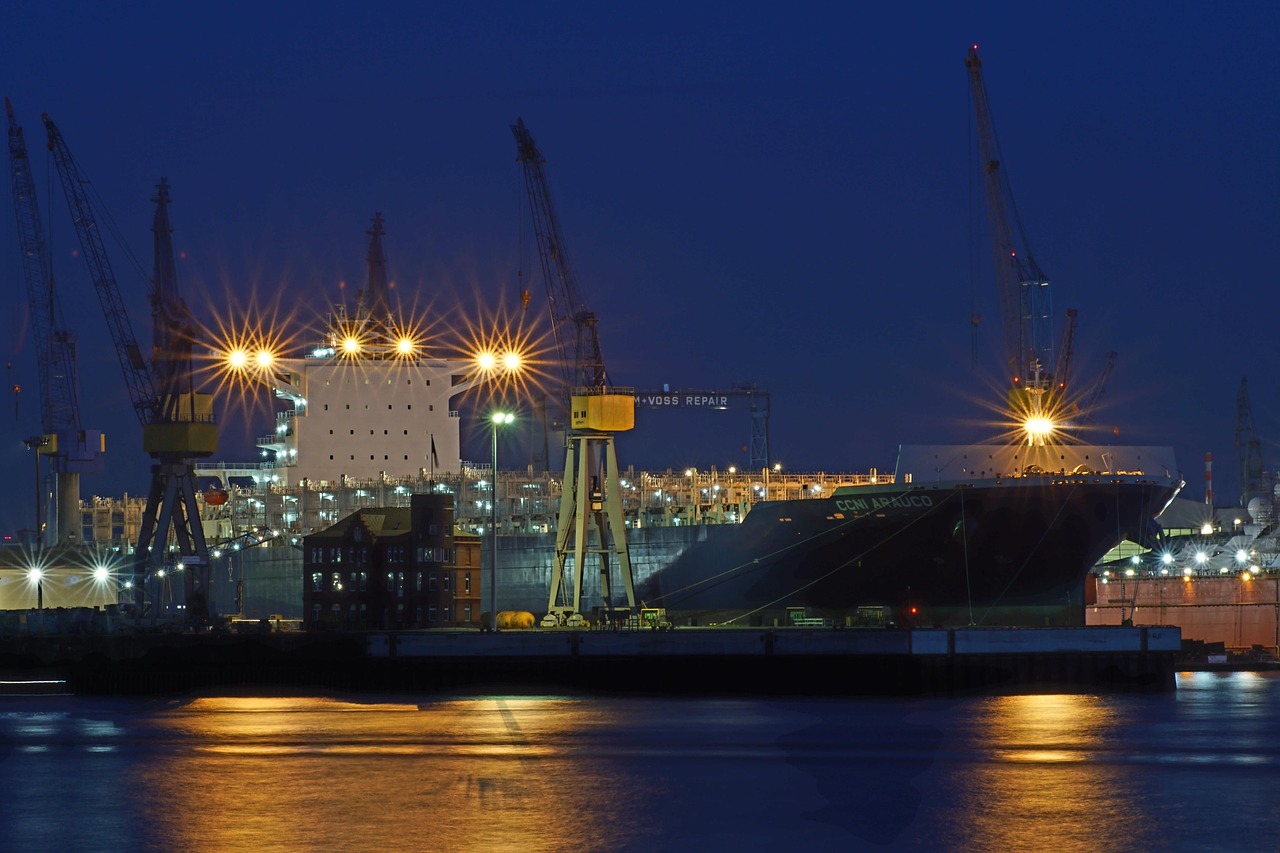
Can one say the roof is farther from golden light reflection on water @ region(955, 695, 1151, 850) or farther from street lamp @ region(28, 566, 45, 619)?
golden light reflection on water @ region(955, 695, 1151, 850)

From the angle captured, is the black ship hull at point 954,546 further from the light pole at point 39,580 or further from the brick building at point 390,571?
the light pole at point 39,580

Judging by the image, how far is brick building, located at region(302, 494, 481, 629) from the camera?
2731 inches

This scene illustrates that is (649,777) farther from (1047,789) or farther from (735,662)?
(735,662)

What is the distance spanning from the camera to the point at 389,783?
33.8 m

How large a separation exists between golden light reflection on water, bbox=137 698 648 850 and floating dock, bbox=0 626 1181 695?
364 inches

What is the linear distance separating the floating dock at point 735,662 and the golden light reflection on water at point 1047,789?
10.1 meters

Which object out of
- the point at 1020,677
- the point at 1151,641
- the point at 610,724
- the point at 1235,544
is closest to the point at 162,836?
the point at 610,724

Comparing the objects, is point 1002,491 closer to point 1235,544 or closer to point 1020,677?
point 1020,677

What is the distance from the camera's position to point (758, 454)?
11875 cm

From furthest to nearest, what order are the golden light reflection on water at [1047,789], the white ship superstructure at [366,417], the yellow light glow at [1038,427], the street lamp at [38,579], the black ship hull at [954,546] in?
1. the white ship superstructure at [366,417]
2. the street lamp at [38,579]
3. the yellow light glow at [1038,427]
4. the black ship hull at [954,546]
5. the golden light reflection on water at [1047,789]

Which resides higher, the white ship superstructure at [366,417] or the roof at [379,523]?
the white ship superstructure at [366,417]

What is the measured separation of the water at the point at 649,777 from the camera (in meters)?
27.8

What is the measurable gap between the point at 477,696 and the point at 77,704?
42.2 feet

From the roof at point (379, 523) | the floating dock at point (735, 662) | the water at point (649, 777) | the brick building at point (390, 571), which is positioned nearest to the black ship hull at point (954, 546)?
the floating dock at point (735, 662)
